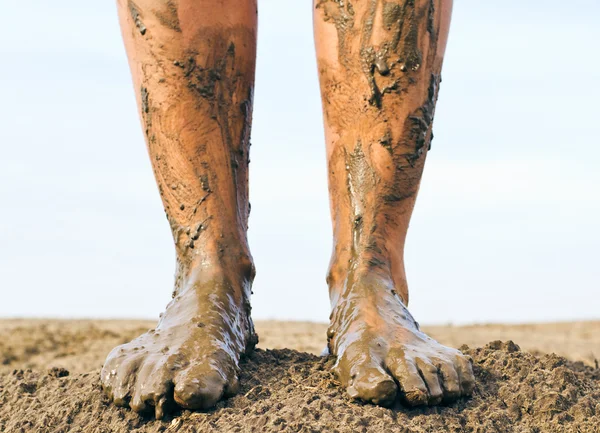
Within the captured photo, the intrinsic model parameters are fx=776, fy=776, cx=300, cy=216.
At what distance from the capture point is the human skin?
1.81m

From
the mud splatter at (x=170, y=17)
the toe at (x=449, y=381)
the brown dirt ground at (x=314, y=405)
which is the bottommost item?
the brown dirt ground at (x=314, y=405)

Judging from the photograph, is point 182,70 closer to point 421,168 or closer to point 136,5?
point 136,5

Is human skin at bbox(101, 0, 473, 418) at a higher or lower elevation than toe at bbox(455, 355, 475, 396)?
higher

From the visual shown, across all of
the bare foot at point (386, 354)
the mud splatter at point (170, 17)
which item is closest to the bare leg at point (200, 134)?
the mud splatter at point (170, 17)

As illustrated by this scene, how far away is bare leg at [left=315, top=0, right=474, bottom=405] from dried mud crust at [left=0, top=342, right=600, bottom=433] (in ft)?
0.47

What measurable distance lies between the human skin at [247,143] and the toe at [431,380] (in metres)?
0.08

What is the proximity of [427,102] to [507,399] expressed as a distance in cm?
72

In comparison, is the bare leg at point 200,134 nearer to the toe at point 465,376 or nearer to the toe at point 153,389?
the toe at point 153,389

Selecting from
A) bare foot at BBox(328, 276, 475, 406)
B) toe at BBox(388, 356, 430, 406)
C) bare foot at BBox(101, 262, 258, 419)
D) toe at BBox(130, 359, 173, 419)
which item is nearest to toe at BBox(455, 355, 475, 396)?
bare foot at BBox(328, 276, 475, 406)

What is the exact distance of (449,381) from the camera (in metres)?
1.65

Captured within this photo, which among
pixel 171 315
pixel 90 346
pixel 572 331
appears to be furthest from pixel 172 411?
pixel 572 331

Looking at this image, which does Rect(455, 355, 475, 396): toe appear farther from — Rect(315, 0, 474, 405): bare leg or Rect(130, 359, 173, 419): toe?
Rect(130, 359, 173, 419): toe

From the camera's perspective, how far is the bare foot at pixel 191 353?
158cm

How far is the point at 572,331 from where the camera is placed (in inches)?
204
